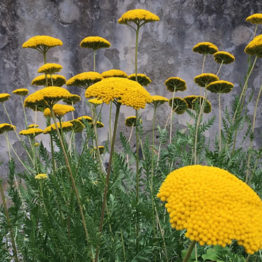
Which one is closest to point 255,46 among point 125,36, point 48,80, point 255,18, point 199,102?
point 255,18

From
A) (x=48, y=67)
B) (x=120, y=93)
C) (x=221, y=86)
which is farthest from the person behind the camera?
(x=221, y=86)

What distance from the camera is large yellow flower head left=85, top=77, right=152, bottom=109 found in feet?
2.96

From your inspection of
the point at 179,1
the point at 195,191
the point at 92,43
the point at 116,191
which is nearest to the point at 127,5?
the point at 179,1

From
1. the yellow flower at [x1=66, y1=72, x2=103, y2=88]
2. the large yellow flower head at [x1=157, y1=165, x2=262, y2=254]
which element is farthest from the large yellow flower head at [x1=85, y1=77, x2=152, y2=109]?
the yellow flower at [x1=66, y1=72, x2=103, y2=88]

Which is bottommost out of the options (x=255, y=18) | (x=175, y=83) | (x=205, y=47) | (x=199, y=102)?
(x=199, y=102)

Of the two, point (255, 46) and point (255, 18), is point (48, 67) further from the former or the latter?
point (255, 18)

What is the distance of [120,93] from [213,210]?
1.53 ft

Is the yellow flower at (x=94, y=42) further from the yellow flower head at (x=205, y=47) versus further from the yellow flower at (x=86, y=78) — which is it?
the yellow flower head at (x=205, y=47)

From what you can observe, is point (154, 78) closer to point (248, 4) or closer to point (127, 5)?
point (127, 5)

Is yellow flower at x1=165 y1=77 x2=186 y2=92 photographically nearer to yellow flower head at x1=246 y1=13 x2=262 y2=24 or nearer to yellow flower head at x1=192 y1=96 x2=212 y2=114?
yellow flower head at x1=192 y1=96 x2=212 y2=114

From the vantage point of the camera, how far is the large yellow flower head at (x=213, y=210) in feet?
1.84

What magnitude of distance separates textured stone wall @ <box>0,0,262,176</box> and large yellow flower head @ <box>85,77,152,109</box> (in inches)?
113

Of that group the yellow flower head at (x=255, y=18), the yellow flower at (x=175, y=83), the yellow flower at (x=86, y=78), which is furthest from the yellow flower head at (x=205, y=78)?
the yellow flower at (x=86, y=78)

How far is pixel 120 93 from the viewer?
0.91 metres
